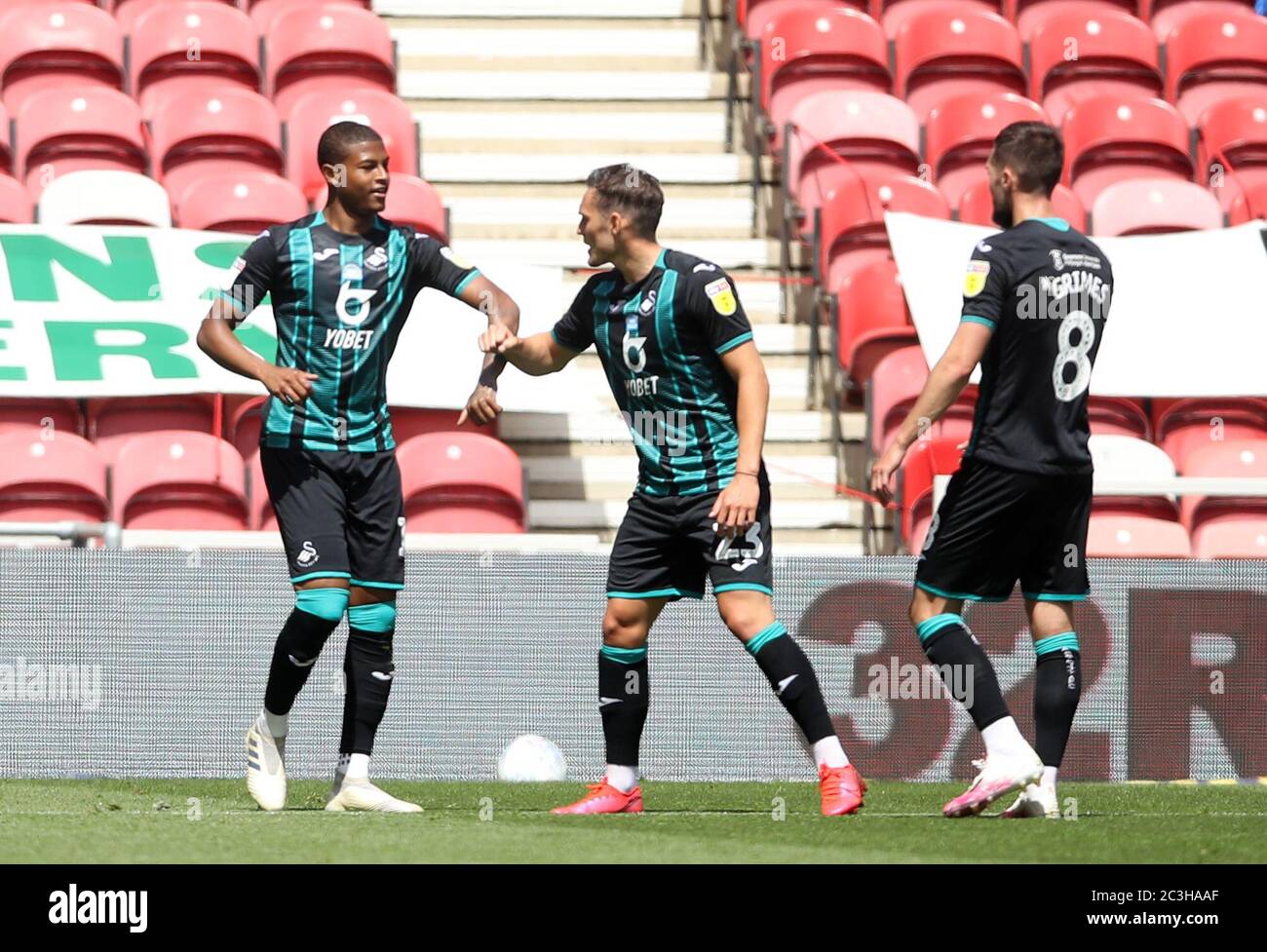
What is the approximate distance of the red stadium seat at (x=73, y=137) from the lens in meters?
10.0

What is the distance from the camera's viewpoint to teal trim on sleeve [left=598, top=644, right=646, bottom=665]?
5609 mm

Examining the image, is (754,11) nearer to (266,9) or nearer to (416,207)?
(266,9)

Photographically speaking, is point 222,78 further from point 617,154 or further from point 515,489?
point 515,489

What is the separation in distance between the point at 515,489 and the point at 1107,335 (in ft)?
9.32

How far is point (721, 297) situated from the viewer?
5402 millimetres

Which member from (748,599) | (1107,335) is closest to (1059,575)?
(748,599)

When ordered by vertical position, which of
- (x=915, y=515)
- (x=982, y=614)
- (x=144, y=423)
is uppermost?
(x=144, y=423)

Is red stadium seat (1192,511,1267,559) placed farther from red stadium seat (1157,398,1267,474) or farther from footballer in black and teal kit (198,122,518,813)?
footballer in black and teal kit (198,122,518,813)

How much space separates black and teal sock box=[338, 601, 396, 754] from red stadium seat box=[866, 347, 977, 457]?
3726 millimetres

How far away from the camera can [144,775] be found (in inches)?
284

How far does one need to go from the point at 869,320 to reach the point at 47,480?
12.4 feet
